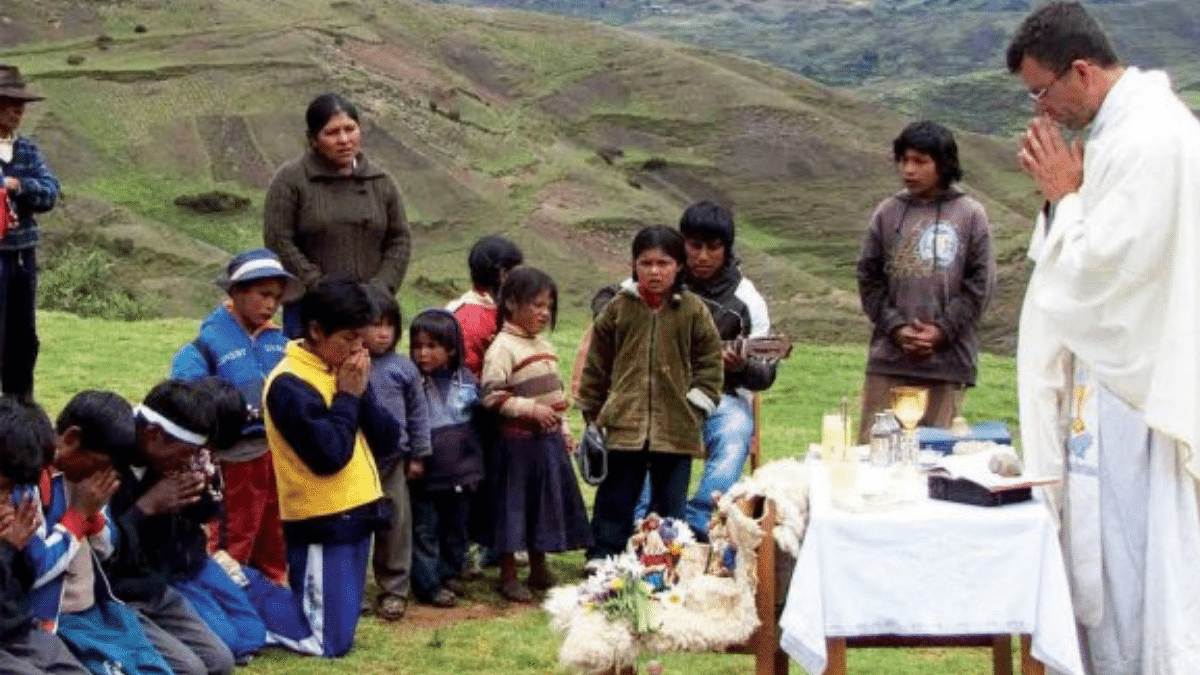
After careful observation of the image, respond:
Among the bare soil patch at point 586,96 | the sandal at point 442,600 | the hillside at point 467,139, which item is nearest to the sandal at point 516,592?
the sandal at point 442,600

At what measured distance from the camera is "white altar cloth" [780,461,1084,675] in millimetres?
5426

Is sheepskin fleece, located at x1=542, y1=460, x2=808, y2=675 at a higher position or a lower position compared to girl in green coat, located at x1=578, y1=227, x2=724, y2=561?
lower

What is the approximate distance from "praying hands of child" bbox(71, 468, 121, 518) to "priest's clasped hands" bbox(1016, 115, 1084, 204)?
307 cm

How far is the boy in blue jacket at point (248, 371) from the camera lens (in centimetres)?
745

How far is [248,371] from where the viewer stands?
7535 millimetres

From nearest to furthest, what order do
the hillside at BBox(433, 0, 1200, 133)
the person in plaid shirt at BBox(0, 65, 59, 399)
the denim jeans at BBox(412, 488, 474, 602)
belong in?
the denim jeans at BBox(412, 488, 474, 602) < the person in plaid shirt at BBox(0, 65, 59, 399) < the hillside at BBox(433, 0, 1200, 133)

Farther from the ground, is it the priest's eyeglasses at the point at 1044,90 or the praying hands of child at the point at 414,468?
the priest's eyeglasses at the point at 1044,90

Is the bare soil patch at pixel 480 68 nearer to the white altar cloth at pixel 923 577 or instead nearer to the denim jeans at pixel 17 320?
the denim jeans at pixel 17 320

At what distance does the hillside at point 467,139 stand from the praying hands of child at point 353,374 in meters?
16.2

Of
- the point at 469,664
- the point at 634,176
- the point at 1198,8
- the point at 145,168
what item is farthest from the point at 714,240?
the point at 1198,8

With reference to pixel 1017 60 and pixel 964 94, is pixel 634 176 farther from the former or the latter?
pixel 964 94

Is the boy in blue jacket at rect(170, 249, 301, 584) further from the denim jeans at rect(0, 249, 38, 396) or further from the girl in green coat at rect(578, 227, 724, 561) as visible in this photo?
the denim jeans at rect(0, 249, 38, 396)

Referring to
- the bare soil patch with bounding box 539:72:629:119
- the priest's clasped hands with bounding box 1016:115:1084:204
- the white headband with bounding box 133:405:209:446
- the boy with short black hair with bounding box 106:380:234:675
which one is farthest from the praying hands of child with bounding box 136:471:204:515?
the bare soil patch with bounding box 539:72:629:119

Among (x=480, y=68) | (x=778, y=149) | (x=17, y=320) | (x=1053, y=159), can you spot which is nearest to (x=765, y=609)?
(x=1053, y=159)
